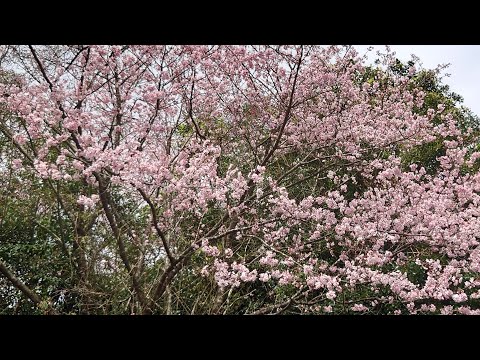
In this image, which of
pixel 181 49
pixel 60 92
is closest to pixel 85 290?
pixel 60 92

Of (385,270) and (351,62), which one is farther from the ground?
(351,62)

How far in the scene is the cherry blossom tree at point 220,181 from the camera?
319cm

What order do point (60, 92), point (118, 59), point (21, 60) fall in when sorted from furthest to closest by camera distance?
point (21, 60), point (118, 59), point (60, 92)

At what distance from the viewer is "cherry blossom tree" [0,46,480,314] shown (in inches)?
126

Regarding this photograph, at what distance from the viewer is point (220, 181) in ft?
11.0

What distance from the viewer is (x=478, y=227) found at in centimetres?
337

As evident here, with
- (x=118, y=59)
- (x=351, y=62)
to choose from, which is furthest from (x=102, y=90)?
(x=351, y=62)

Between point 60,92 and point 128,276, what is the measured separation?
4.59ft

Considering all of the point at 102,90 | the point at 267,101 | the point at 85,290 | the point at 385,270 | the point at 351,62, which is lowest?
the point at 85,290
